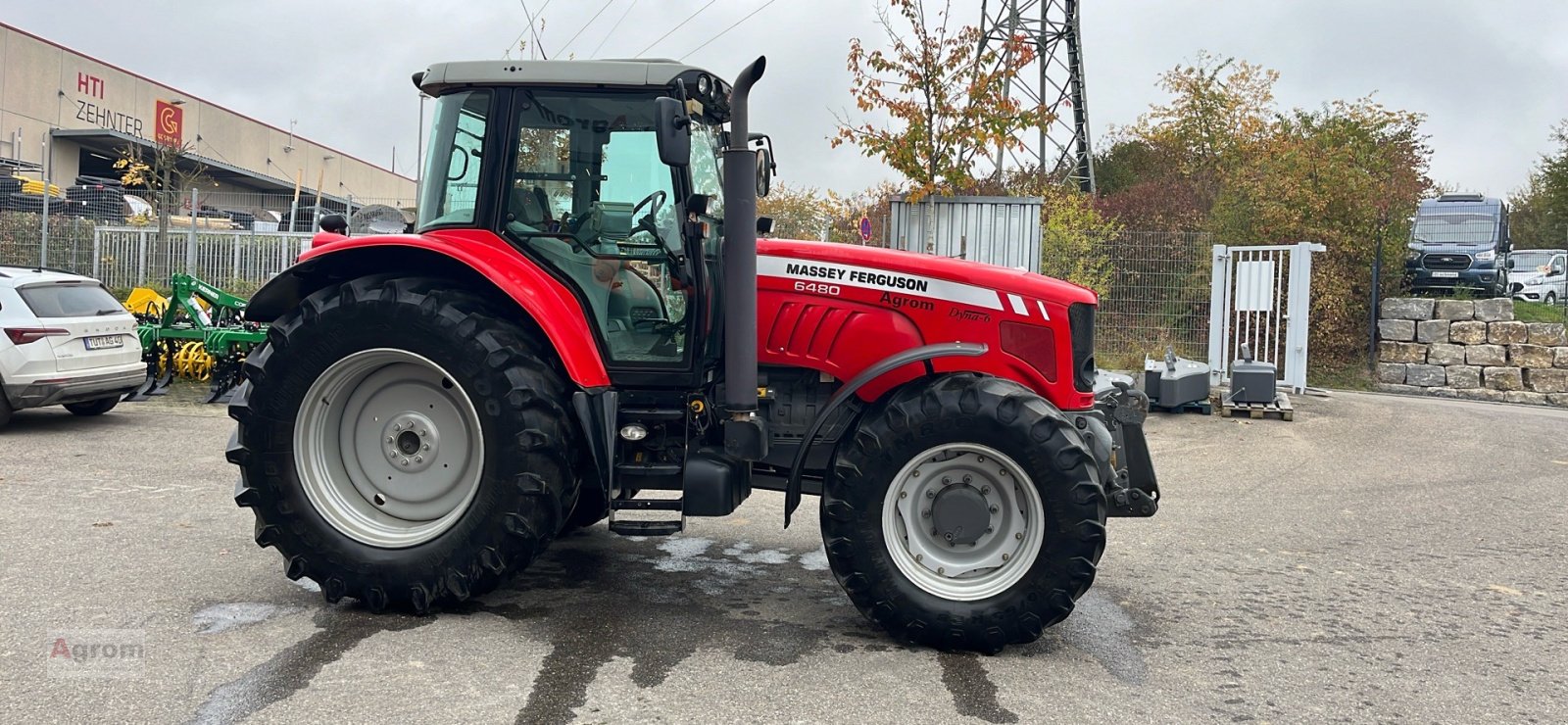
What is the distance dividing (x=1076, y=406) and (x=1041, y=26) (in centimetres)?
2069

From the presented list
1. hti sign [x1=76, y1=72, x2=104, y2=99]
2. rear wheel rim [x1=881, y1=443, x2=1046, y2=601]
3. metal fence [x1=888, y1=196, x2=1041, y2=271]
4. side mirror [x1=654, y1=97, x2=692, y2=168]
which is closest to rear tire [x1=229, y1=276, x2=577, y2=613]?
side mirror [x1=654, y1=97, x2=692, y2=168]

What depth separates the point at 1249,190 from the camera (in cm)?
1769

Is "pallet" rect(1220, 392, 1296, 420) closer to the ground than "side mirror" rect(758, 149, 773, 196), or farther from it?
closer to the ground

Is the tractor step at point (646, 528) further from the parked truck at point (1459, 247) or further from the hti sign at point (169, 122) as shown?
the hti sign at point (169, 122)

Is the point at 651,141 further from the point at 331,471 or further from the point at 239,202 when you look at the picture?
the point at 239,202

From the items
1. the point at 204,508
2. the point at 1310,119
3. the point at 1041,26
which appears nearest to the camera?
the point at 204,508

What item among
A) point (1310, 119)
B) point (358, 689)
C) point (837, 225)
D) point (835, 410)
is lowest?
point (358, 689)

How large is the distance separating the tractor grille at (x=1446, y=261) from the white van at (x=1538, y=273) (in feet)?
24.6

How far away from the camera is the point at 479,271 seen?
485 centimetres

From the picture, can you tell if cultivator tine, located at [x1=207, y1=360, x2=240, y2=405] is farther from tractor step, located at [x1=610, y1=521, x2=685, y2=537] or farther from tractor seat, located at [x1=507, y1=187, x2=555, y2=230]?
tractor step, located at [x1=610, y1=521, x2=685, y2=537]

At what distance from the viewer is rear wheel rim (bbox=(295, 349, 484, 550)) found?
5.03 metres

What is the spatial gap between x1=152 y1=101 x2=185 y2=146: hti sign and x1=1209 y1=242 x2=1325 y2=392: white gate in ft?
113

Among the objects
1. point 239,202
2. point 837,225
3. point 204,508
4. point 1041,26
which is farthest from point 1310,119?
point 239,202

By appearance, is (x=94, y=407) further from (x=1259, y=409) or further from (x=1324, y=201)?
(x=1324, y=201)
